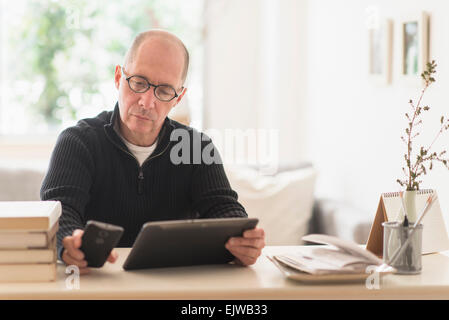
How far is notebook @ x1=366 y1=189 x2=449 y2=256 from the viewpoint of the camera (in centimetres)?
146

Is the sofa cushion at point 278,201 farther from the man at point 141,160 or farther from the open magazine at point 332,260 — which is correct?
the open magazine at point 332,260

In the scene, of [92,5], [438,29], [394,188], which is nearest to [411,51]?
[438,29]

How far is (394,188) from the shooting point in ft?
7.29

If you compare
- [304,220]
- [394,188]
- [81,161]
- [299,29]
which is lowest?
[304,220]

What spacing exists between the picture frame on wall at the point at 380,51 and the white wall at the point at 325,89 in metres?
0.04

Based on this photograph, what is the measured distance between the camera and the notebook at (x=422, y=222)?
1460mm

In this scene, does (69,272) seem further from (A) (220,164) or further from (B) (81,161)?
(A) (220,164)

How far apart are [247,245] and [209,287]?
175mm

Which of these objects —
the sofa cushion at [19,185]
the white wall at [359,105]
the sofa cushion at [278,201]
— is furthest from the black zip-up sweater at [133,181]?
the sofa cushion at [19,185]

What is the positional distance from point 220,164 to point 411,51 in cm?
78
